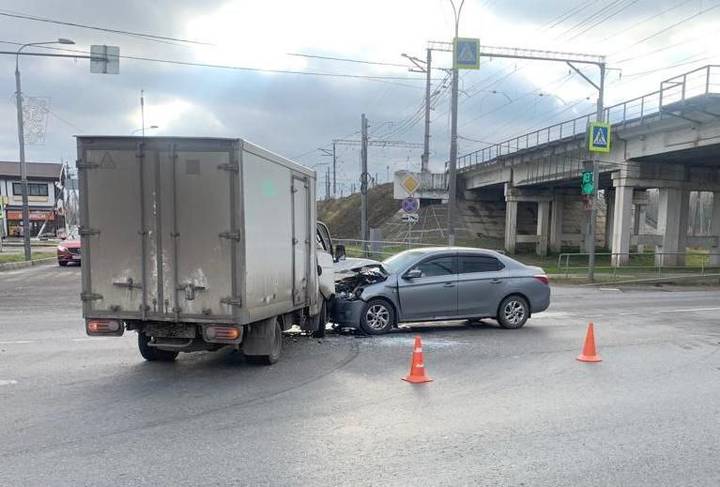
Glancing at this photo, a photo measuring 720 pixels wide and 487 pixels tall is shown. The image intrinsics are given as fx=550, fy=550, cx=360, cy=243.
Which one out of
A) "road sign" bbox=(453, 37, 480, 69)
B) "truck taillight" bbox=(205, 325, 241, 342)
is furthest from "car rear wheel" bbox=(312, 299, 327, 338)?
"road sign" bbox=(453, 37, 480, 69)

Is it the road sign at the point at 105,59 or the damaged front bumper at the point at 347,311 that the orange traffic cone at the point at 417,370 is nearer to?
the damaged front bumper at the point at 347,311

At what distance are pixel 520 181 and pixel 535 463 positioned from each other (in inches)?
1654

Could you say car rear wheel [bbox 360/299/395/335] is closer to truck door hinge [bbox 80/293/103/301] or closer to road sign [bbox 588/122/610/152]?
truck door hinge [bbox 80/293/103/301]

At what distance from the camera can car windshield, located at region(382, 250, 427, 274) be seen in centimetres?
1002

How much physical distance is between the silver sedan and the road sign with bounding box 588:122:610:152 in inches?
451

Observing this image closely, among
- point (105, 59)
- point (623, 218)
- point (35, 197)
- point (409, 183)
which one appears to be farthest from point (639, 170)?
point (35, 197)

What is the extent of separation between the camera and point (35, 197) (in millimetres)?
68438

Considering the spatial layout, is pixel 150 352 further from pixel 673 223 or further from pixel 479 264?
pixel 673 223

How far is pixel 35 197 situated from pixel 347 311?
7166 cm

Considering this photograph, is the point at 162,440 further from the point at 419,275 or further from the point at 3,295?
the point at 3,295

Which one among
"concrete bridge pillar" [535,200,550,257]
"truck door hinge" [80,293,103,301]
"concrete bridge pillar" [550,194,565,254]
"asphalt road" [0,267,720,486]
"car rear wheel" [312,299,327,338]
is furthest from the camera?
"concrete bridge pillar" [550,194,565,254]

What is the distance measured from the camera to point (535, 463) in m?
4.36

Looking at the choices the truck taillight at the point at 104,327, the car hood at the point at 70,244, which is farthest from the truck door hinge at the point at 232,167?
the car hood at the point at 70,244

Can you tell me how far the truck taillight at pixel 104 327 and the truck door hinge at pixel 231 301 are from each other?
139 cm
